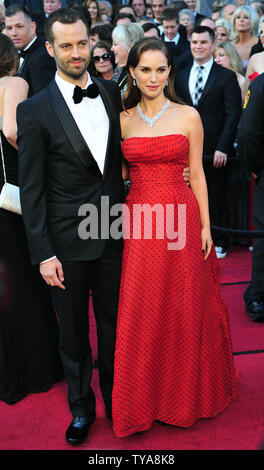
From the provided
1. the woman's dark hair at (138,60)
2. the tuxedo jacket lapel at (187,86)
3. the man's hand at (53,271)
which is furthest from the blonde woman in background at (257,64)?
the man's hand at (53,271)

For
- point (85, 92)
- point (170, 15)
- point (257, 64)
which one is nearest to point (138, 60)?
point (85, 92)

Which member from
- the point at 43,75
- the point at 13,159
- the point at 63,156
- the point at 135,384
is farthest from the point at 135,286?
the point at 43,75

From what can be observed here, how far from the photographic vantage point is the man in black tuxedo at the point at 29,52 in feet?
12.9

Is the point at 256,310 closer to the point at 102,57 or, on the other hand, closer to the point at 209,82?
the point at 209,82

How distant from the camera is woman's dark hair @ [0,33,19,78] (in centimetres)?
264

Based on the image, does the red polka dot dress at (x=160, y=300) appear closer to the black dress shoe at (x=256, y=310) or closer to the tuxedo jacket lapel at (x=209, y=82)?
the black dress shoe at (x=256, y=310)

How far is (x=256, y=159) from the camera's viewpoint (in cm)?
360

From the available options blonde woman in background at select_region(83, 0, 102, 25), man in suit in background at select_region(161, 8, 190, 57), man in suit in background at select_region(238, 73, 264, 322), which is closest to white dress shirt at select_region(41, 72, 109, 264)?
man in suit in background at select_region(238, 73, 264, 322)

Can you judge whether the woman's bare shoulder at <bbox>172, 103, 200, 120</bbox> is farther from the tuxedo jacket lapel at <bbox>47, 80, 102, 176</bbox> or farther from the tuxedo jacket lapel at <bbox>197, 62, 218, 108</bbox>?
the tuxedo jacket lapel at <bbox>197, 62, 218, 108</bbox>

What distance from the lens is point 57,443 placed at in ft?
8.34

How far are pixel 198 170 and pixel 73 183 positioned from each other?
0.62 meters

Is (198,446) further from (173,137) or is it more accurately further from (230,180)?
(230,180)

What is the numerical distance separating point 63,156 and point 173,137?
49 cm

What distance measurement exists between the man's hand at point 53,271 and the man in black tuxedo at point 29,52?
1.94 m
